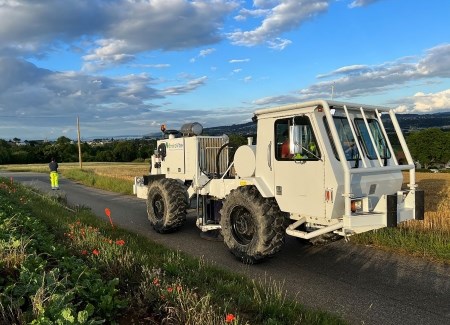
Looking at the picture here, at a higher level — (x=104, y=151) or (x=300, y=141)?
(x=300, y=141)

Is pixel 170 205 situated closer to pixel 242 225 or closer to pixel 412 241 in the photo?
pixel 242 225

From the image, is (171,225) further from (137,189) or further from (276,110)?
(276,110)

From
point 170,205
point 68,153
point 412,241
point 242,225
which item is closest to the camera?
point 242,225

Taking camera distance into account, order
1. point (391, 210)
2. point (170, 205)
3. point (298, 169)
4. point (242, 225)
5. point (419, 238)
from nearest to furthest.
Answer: point (391, 210)
point (298, 169)
point (242, 225)
point (419, 238)
point (170, 205)

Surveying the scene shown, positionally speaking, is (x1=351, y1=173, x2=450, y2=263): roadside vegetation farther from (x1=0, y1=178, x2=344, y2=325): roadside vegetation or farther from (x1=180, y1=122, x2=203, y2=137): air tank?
(x1=180, y1=122, x2=203, y2=137): air tank

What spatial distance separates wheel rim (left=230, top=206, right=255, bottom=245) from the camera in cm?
789

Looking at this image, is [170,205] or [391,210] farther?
[170,205]

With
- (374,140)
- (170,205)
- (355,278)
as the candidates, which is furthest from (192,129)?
(355,278)

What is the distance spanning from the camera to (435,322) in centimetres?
508

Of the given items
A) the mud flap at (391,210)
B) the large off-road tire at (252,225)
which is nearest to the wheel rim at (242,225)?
the large off-road tire at (252,225)

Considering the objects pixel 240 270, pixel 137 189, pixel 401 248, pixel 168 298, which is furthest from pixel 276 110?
pixel 137 189

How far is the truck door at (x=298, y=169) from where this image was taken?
22.3 feet

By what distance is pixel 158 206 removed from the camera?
36.2 feet

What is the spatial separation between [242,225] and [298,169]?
5.48 ft
